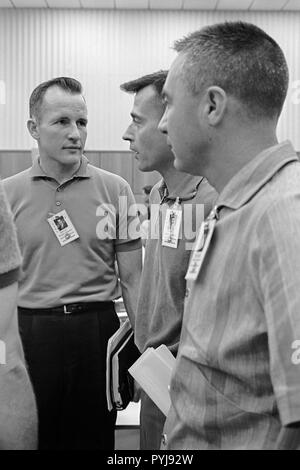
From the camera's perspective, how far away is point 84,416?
2375 mm

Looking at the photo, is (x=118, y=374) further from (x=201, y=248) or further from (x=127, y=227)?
(x=201, y=248)

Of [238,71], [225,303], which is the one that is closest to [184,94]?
[238,71]

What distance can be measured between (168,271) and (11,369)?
2.86 ft

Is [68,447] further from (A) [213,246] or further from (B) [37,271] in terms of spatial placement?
(A) [213,246]

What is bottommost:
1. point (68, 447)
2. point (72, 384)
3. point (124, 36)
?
point (68, 447)

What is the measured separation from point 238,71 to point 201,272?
16.7 inches

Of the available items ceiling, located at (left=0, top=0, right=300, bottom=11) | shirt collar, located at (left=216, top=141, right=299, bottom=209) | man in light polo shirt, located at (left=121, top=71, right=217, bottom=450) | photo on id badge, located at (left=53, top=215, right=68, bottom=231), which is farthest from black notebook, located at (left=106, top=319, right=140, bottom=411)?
ceiling, located at (left=0, top=0, right=300, bottom=11)

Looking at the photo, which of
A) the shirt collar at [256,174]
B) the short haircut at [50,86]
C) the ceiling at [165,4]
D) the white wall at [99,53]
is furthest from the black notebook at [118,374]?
the ceiling at [165,4]

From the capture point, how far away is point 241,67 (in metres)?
1.11

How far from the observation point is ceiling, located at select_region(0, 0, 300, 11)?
904cm

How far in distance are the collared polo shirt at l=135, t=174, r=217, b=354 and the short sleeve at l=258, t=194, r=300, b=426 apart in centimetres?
88

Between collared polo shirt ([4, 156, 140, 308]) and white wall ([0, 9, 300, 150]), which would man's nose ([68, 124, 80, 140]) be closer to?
collared polo shirt ([4, 156, 140, 308])

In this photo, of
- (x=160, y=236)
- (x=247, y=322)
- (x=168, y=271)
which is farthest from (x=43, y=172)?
(x=247, y=322)

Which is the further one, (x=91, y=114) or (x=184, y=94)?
(x=91, y=114)
